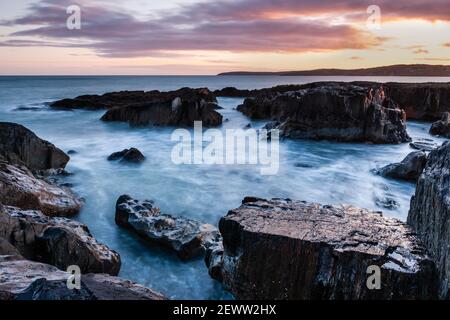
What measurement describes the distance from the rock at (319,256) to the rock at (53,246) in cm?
184

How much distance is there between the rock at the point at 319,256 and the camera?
401 cm

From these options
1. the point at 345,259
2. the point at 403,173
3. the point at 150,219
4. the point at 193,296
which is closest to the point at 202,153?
the point at 403,173

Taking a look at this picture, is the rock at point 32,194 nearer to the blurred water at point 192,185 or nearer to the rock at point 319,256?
the blurred water at point 192,185

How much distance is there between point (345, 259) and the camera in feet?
13.8

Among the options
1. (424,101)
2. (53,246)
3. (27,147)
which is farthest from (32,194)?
(424,101)

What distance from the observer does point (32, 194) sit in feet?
24.9

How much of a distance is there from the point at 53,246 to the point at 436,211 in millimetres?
4894

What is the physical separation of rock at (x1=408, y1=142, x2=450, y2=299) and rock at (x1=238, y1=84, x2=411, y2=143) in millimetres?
14156

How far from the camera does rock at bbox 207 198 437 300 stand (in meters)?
4.01

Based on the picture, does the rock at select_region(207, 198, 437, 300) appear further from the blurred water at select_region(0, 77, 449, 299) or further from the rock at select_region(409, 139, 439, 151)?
the rock at select_region(409, 139, 439, 151)

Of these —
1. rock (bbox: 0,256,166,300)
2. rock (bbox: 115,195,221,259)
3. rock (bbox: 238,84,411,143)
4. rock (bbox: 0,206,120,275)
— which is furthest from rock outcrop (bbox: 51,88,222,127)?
rock (bbox: 0,256,166,300)
